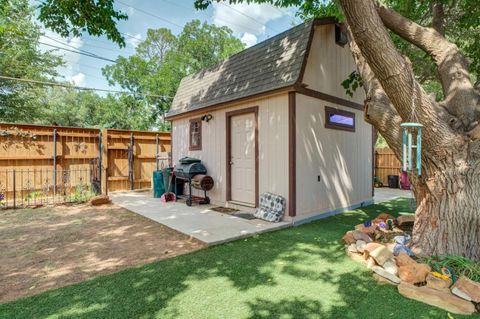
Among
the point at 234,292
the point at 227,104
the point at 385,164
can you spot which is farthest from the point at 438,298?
the point at 385,164

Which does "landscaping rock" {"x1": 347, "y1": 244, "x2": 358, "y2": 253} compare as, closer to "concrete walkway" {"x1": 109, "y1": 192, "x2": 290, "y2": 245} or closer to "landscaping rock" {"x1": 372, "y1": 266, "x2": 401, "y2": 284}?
"landscaping rock" {"x1": 372, "y1": 266, "x2": 401, "y2": 284}

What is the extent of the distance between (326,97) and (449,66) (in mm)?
2540

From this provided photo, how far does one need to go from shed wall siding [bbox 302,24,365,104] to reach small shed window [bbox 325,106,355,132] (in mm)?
361

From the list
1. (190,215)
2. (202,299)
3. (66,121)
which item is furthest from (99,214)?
(66,121)

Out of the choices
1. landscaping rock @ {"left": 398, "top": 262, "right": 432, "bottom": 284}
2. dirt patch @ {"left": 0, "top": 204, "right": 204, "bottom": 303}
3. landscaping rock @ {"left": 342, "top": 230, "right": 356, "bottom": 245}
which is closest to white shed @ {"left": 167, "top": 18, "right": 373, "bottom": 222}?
landscaping rock @ {"left": 342, "top": 230, "right": 356, "bottom": 245}

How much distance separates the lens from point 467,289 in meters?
2.34

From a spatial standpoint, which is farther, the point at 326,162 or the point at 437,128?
the point at 326,162

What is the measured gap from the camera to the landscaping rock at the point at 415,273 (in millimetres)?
2596

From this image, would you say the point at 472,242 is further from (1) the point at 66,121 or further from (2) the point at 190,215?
(1) the point at 66,121

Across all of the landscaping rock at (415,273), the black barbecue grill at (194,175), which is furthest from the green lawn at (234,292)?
the black barbecue grill at (194,175)

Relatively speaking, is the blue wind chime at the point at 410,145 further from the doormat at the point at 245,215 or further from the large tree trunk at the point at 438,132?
the doormat at the point at 245,215

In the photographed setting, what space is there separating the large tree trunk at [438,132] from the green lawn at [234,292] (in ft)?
3.43

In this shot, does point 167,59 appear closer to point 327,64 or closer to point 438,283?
point 327,64

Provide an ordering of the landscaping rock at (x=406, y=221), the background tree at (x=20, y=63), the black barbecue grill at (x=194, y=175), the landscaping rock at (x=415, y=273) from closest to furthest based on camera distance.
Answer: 1. the landscaping rock at (x=415, y=273)
2. the landscaping rock at (x=406, y=221)
3. the black barbecue grill at (x=194, y=175)
4. the background tree at (x=20, y=63)
